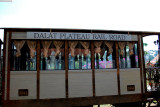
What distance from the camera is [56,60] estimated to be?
6.80m

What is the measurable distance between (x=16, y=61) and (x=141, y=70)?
226 inches

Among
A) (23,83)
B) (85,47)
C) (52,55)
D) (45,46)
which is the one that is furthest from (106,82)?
(23,83)

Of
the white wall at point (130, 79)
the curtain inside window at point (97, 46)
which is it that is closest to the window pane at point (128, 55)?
the white wall at point (130, 79)

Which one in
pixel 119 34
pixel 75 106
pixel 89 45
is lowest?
pixel 75 106

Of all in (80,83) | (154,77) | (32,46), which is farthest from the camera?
(154,77)

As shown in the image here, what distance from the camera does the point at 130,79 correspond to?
291 inches

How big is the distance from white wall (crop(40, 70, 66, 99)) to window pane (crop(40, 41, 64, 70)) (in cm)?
26

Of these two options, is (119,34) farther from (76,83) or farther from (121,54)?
(76,83)

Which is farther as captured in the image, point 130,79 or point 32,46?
point 130,79

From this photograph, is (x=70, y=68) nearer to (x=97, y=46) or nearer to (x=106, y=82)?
(x=97, y=46)

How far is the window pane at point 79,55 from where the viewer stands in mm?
6934

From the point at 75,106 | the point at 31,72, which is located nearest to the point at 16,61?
the point at 31,72

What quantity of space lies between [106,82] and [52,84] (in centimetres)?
242

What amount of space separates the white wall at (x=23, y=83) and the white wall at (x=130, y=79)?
155 inches
